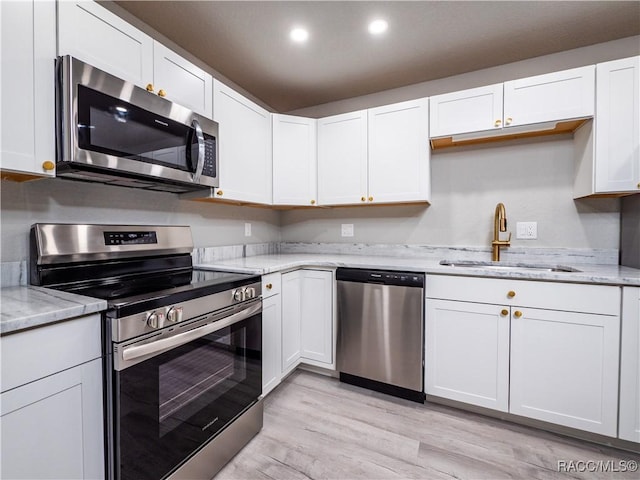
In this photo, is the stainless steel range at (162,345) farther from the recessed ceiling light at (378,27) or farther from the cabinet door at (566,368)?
the recessed ceiling light at (378,27)

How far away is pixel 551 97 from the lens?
1.87m

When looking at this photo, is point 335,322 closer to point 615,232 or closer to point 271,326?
point 271,326

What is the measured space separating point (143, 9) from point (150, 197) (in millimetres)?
1059

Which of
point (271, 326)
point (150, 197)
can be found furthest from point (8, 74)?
point (271, 326)

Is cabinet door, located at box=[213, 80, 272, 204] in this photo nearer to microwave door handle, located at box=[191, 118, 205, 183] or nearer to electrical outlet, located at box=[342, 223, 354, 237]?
microwave door handle, located at box=[191, 118, 205, 183]

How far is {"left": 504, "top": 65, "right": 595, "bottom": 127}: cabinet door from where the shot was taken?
179 cm

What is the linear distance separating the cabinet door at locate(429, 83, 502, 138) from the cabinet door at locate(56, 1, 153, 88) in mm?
1838

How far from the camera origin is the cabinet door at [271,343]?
185 centimetres

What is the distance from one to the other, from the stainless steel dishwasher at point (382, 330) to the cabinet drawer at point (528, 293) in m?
0.17

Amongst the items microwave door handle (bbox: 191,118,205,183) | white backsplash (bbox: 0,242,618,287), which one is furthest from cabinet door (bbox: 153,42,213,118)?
white backsplash (bbox: 0,242,618,287)

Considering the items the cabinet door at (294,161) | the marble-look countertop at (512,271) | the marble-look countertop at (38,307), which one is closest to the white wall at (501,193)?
the marble-look countertop at (512,271)

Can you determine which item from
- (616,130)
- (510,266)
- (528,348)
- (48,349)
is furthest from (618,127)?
(48,349)

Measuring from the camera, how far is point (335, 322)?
2.17 meters

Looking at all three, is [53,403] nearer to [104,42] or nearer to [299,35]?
[104,42]
